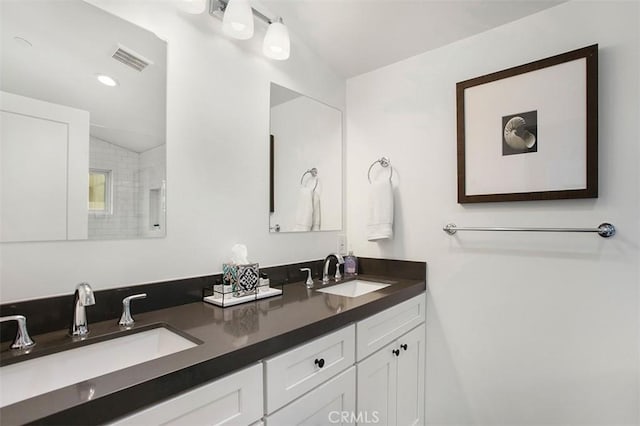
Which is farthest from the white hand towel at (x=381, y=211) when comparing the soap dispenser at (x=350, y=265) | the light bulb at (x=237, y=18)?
the light bulb at (x=237, y=18)

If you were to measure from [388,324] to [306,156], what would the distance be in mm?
1012

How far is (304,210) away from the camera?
1893 mm

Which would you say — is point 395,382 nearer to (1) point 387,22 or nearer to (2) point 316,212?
(2) point 316,212

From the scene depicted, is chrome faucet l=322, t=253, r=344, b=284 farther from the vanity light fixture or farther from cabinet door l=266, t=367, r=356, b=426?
the vanity light fixture

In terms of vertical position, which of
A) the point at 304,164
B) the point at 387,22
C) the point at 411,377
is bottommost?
the point at 411,377

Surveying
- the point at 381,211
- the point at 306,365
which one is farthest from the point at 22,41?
the point at 381,211

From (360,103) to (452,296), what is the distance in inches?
49.9

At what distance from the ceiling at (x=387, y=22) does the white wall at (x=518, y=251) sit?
7 cm

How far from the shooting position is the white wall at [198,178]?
1.04 meters

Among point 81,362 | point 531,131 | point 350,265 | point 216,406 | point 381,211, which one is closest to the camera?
point 216,406

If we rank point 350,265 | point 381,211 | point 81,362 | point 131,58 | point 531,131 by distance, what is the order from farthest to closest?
point 350,265, point 381,211, point 531,131, point 131,58, point 81,362

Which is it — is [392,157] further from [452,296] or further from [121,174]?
[121,174]

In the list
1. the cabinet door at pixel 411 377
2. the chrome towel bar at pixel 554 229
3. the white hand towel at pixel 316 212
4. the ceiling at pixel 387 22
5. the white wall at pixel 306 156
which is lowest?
the cabinet door at pixel 411 377

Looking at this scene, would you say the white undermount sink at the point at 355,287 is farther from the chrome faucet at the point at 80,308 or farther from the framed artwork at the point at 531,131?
the chrome faucet at the point at 80,308
